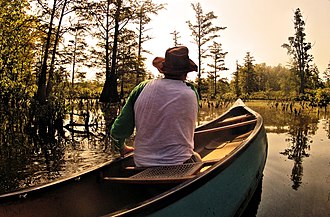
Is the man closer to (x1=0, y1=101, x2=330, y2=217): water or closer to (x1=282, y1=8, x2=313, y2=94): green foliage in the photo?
(x1=0, y1=101, x2=330, y2=217): water

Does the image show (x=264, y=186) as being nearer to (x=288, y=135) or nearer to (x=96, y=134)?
(x=288, y=135)

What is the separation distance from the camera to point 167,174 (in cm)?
297

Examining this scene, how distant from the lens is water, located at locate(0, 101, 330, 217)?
418cm

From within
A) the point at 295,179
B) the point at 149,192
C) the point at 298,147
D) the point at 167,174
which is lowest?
the point at 295,179

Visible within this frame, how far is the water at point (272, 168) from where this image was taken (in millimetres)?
4184

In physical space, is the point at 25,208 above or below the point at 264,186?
above

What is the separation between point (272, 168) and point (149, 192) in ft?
10.4

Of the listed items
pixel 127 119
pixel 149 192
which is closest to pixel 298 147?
pixel 149 192

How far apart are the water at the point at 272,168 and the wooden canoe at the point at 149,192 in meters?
0.53

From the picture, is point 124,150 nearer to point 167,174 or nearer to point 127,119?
point 127,119

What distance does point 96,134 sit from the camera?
9.38 metres

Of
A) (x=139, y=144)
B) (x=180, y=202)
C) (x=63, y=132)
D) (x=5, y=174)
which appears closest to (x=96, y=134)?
(x=63, y=132)

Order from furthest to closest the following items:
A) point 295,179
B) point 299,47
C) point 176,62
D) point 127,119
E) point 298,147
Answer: point 299,47
point 298,147
point 295,179
point 127,119
point 176,62

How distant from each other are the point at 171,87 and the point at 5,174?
3650mm
